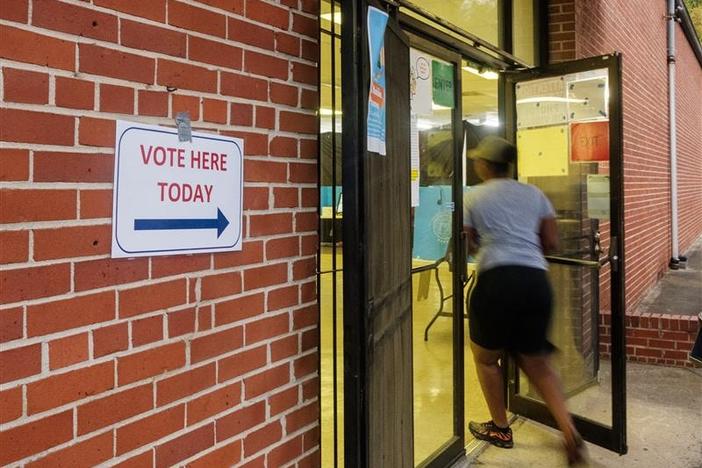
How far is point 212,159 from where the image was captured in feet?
6.12

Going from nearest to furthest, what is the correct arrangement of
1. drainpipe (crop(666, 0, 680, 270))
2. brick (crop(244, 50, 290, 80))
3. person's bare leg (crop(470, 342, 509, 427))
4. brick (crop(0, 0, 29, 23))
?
1. brick (crop(0, 0, 29, 23))
2. brick (crop(244, 50, 290, 80))
3. person's bare leg (crop(470, 342, 509, 427))
4. drainpipe (crop(666, 0, 680, 270))

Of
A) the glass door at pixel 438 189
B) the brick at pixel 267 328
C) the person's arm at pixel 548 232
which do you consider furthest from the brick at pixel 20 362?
the person's arm at pixel 548 232

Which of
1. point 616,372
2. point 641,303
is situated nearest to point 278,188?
point 616,372

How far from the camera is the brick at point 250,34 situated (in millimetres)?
1945

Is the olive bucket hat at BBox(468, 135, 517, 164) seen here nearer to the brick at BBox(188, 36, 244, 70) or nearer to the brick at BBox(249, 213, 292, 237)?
the brick at BBox(249, 213, 292, 237)

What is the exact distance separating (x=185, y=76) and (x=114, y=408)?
959mm

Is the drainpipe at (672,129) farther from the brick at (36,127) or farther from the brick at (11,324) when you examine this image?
the brick at (11,324)

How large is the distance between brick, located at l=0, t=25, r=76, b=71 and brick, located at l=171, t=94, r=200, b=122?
0.31 metres

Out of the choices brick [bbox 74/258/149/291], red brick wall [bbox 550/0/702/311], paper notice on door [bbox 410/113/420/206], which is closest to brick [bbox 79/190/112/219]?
brick [bbox 74/258/149/291]

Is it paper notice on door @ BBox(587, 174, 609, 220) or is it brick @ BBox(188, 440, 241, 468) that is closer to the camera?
brick @ BBox(188, 440, 241, 468)

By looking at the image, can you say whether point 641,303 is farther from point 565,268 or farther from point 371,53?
point 371,53

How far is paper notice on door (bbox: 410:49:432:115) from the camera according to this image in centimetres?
330

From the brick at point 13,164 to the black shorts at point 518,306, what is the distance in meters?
2.45

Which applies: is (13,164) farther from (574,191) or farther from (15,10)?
(574,191)
